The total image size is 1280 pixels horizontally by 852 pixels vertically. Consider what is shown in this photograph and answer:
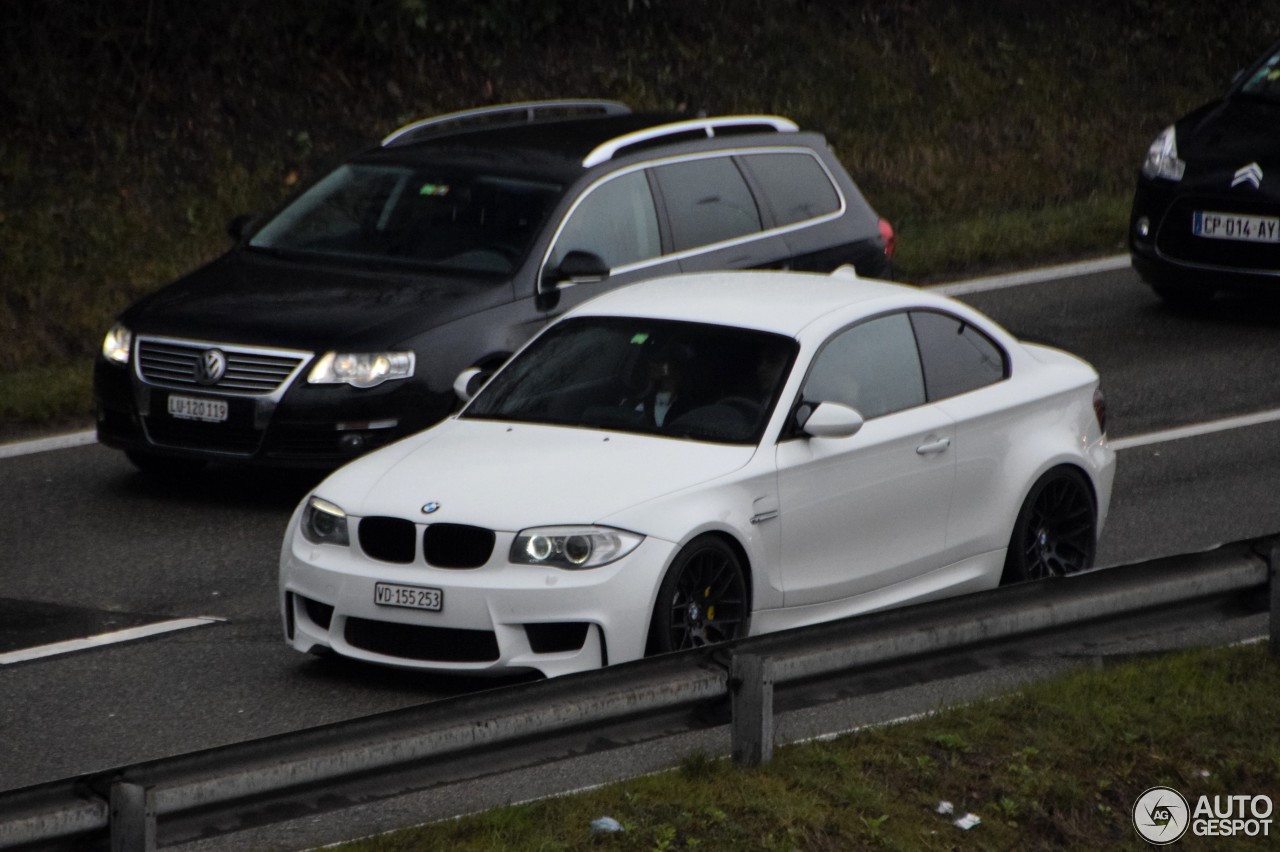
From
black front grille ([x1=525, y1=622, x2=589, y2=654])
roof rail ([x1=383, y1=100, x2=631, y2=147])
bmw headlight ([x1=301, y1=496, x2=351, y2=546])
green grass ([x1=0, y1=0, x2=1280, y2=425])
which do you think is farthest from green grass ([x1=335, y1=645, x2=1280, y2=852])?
green grass ([x1=0, y1=0, x2=1280, y2=425])

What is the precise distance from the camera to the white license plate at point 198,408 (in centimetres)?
1081

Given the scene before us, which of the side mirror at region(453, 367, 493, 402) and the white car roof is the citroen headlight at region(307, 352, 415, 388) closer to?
the side mirror at region(453, 367, 493, 402)

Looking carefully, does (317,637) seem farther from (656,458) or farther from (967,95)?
(967,95)

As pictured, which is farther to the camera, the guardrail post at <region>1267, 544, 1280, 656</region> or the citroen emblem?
the citroen emblem

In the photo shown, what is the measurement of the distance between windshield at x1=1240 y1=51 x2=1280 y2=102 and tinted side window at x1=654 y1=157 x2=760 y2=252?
544cm

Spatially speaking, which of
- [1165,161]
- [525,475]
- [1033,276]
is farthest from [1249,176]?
[525,475]

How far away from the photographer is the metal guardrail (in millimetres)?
5316

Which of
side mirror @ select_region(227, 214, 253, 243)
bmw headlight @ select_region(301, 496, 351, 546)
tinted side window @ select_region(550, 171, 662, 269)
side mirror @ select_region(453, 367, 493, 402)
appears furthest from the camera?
side mirror @ select_region(227, 214, 253, 243)

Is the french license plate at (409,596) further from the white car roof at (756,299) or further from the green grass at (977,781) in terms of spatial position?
the white car roof at (756,299)

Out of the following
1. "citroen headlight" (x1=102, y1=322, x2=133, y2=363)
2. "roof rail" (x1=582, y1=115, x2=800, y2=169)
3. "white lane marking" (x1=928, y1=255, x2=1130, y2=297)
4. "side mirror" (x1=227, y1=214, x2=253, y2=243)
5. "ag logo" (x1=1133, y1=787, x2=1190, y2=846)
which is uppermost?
"roof rail" (x1=582, y1=115, x2=800, y2=169)

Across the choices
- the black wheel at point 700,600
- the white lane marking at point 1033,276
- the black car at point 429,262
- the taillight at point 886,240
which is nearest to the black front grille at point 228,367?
the black car at point 429,262

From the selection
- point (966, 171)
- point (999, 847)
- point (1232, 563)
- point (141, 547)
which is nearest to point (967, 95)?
point (966, 171)

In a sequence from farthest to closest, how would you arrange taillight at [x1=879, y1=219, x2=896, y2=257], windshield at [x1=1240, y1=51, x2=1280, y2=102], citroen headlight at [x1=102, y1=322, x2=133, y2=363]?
1. windshield at [x1=1240, y1=51, x2=1280, y2=102]
2. taillight at [x1=879, y1=219, x2=896, y2=257]
3. citroen headlight at [x1=102, y1=322, x2=133, y2=363]

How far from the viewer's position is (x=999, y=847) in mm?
6457
